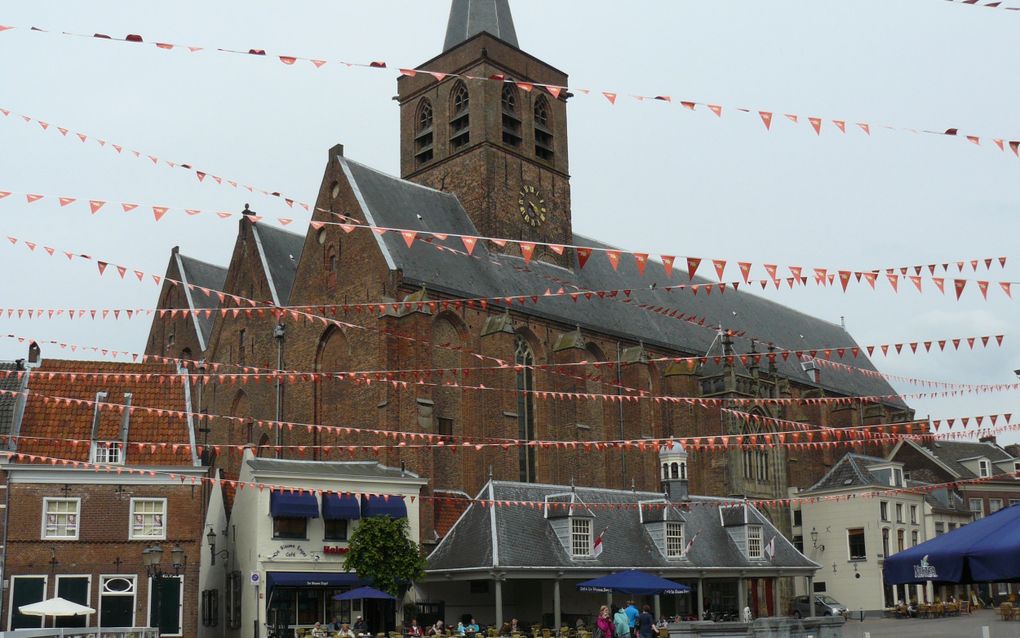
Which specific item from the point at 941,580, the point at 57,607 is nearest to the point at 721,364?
the point at 57,607

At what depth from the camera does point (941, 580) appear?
37.9 feet

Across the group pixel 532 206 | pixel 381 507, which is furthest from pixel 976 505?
pixel 381 507

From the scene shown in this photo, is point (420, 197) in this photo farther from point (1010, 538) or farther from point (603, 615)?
point (1010, 538)

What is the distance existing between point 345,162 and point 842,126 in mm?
28857

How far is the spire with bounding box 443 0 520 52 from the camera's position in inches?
1925

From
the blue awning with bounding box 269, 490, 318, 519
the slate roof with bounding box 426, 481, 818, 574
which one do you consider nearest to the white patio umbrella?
the blue awning with bounding box 269, 490, 318, 519

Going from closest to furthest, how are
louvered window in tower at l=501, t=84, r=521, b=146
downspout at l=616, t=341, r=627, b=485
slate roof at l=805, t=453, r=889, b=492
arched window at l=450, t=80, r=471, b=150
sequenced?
1. downspout at l=616, t=341, r=627, b=485
2. arched window at l=450, t=80, r=471, b=150
3. louvered window in tower at l=501, t=84, r=521, b=146
4. slate roof at l=805, t=453, r=889, b=492

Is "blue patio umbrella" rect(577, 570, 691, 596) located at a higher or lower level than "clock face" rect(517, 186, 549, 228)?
lower

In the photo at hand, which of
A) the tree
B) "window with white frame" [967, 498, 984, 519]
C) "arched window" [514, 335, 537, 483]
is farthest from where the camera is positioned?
"window with white frame" [967, 498, 984, 519]

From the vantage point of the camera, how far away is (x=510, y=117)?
48094 millimetres

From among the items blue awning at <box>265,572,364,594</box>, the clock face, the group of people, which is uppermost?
the clock face

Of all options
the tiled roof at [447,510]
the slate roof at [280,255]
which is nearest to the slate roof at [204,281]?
the slate roof at [280,255]

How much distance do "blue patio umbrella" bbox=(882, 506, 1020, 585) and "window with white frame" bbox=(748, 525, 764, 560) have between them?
28489mm

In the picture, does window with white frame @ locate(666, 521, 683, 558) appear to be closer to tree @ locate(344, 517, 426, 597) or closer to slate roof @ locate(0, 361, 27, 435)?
tree @ locate(344, 517, 426, 597)
